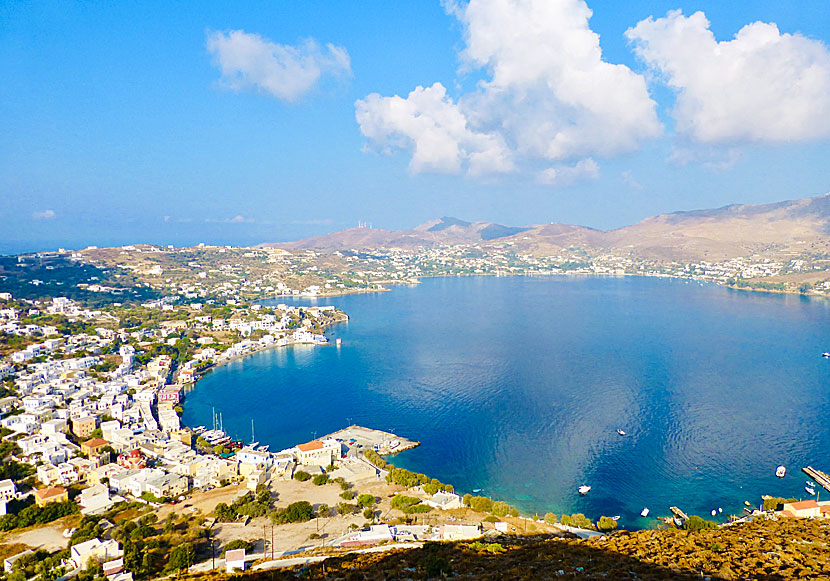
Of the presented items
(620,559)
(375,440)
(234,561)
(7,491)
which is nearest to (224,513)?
(234,561)

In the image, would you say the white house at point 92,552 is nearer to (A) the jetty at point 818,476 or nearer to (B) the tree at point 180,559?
(B) the tree at point 180,559

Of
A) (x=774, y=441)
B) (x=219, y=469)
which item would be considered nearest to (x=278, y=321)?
(x=219, y=469)

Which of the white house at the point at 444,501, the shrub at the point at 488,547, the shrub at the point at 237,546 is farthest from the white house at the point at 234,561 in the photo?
the white house at the point at 444,501

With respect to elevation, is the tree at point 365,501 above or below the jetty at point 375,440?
above

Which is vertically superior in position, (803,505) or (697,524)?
(803,505)

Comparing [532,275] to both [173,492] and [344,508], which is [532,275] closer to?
[344,508]

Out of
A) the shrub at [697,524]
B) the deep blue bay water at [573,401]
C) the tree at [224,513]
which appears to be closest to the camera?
the shrub at [697,524]
